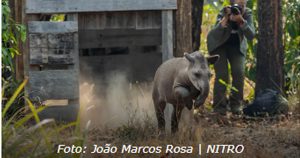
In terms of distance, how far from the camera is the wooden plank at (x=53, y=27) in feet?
34.3

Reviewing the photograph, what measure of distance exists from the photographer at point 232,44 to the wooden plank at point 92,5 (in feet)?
3.53

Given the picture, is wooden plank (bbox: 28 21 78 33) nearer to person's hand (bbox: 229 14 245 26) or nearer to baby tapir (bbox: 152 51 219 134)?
baby tapir (bbox: 152 51 219 134)

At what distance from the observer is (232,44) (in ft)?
38.4

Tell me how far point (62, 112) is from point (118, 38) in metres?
1.58

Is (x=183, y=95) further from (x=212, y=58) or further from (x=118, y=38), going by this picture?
(x=118, y=38)

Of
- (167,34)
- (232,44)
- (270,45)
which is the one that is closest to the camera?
(167,34)

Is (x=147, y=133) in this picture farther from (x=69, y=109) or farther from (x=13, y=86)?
(x=13, y=86)

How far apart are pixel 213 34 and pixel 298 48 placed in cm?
245

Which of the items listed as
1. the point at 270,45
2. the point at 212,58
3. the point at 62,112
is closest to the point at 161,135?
the point at 212,58

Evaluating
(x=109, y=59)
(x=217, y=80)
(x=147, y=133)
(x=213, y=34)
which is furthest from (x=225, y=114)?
(x=147, y=133)

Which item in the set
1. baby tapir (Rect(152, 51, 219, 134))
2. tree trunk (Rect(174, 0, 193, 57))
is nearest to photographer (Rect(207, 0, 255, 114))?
tree trunk (Rect(174, 0, 193, 57))

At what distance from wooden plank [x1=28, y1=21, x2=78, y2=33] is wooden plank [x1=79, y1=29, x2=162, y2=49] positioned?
0.82 meters

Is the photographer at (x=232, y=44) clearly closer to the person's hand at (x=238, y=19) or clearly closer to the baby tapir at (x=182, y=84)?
the person's hand at (x=238, y=19)

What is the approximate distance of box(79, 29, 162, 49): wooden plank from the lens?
37.3 feet
